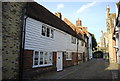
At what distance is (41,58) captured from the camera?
448 inches

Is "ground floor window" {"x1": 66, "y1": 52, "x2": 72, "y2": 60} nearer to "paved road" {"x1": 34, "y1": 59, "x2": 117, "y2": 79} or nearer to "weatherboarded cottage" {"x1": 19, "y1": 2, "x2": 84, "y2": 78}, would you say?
"weatherboarded cottage" {"x1": 19, "y1": 2, "x2": 84, "y2": 78}

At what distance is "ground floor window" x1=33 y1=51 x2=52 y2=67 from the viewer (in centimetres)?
1062

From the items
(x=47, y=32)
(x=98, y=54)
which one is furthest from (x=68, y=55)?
(x=98, y=54)

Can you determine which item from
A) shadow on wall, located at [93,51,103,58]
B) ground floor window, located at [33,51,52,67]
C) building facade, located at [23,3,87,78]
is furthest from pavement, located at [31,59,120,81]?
shadow on wall, located at [93,51,103,58]

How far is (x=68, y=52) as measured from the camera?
60.5 ft

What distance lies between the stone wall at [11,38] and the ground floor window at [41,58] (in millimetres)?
2093

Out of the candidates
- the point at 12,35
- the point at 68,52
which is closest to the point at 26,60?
the point at 12,35

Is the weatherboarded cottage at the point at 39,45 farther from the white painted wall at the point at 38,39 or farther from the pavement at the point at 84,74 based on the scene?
the pavement at the point at 84,74

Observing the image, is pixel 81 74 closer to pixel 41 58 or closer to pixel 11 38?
pixel 41 58

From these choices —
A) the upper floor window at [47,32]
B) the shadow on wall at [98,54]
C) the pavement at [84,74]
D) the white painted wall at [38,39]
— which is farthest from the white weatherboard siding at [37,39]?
the shadow on wall at [98,54]

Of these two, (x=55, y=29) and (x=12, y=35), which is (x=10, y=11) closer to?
(x=12, y=35)

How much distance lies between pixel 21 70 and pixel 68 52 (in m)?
10.5

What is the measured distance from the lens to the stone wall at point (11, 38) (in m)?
7.81

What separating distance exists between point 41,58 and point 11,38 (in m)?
3.86
